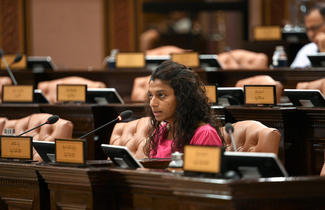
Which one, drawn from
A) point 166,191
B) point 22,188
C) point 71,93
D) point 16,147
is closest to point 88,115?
point 71,93

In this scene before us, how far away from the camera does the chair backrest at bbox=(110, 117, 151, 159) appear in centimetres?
453

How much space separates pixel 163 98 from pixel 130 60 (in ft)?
15.1

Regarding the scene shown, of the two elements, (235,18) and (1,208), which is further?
(235,18)

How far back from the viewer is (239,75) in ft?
24.3

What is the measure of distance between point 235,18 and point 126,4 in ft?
6.85

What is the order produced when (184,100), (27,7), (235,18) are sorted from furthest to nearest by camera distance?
(235,18) → (27,7) → (184,100)

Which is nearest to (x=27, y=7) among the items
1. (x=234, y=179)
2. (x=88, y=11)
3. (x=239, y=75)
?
(x=88, y=11)

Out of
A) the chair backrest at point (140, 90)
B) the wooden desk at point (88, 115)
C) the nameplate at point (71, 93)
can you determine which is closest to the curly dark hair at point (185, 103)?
the wooden desk at point (88, 115)

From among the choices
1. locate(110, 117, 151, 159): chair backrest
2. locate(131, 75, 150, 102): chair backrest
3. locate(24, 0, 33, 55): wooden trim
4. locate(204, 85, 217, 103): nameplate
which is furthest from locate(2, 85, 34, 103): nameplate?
locate(24, 0, 33, 55): wooden trim

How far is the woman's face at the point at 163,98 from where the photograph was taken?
3.63 metres

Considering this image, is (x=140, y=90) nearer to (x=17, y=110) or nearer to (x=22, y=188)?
(x=17, y=110)

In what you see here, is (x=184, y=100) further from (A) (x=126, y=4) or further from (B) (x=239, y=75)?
(A) (x=126, y=4)

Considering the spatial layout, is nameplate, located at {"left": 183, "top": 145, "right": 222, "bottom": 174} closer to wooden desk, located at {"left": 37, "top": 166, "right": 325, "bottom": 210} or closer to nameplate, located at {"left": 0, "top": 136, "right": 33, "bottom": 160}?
wooden desk, located at {"left": 37, "top": 166, "right": 325, "bottom": 210}

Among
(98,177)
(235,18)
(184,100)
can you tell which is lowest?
(98,177)
